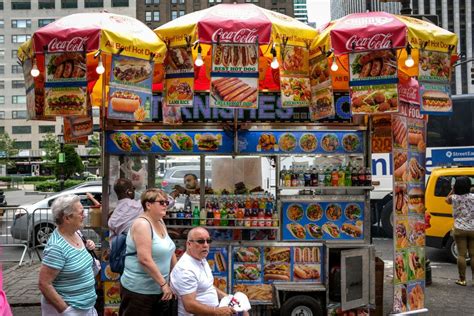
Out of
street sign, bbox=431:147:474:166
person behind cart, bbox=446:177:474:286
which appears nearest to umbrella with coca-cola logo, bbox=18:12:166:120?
person behind cart, bbox=446:177:474:286

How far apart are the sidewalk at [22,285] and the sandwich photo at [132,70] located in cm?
437

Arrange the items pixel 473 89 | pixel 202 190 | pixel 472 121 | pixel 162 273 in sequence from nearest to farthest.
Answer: pixel 162 273 < pixel 202 190 < pixel 472 121 < pixel 473 89

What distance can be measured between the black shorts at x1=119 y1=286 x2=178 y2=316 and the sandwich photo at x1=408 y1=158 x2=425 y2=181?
3.91 m

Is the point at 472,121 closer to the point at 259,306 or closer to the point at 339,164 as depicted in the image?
the point at 339,164

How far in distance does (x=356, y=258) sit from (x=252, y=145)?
2.02m

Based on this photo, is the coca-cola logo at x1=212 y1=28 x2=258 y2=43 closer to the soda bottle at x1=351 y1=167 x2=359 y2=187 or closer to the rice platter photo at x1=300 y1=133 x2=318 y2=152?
the rice platter photo at x1=300 y1=133 x2=318 y2=152

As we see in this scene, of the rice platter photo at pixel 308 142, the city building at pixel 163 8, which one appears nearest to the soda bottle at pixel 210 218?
the rice platter photo at pixel 308 142

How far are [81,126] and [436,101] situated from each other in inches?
196

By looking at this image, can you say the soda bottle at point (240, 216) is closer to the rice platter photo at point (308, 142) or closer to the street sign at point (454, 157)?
the rice platter photo at point (308, 142)

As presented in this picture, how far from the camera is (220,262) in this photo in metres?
7.02

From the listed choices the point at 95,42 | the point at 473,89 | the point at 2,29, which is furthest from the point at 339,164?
the point at 2,29

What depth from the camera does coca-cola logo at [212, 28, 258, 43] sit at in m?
5.81

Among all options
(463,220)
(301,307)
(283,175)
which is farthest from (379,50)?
(463,220)

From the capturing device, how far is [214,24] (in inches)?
230
